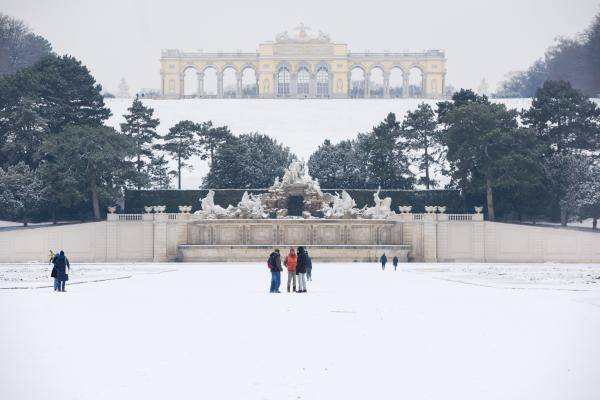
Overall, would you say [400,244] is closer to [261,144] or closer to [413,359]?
[261,144]

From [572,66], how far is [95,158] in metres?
78.9

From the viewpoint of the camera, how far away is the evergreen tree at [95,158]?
6175 centimetres

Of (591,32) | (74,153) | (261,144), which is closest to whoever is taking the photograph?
(74,153)

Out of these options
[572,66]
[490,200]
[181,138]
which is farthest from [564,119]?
[572,66]

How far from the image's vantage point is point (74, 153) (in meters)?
61.9

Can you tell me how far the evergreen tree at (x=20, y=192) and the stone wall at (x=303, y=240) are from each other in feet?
12.4

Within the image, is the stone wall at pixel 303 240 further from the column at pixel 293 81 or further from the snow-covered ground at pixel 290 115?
the column at pixel 293 81

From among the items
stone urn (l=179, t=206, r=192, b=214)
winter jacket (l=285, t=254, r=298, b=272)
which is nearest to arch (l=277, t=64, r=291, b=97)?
stone urn (l=179, t=206, r=192, b=214)

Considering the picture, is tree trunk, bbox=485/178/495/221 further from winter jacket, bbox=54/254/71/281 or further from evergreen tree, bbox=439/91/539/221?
winter jacket, bbox=54/254/71/281

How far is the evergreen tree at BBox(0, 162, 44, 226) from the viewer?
201 ft

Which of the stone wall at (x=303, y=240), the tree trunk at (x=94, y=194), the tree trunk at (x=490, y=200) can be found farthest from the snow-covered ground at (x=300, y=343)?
the tree trunk at (x=94, y=194)

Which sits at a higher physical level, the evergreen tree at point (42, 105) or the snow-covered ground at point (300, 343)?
the evergreen tree at point (42, 105)

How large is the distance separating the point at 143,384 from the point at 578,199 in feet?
169

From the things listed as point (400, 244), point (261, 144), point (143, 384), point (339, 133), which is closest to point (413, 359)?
point (143, 384)
